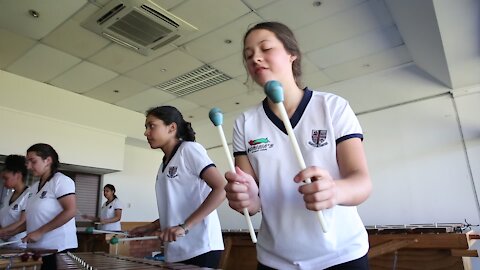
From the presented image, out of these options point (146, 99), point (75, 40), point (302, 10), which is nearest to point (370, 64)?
point (302, 10)

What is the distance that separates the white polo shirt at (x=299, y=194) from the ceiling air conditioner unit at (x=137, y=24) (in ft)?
9.40

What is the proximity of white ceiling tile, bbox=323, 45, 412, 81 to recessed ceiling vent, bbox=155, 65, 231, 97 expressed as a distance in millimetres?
1680

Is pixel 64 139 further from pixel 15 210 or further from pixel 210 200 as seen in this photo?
pixel 210 200

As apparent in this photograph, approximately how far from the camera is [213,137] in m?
7.52

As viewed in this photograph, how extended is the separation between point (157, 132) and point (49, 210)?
1078 mm

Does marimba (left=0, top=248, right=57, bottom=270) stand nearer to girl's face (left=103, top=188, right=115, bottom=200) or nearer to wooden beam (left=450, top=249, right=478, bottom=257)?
wooden beam (left=450, top=249, right=478, bottom=257)

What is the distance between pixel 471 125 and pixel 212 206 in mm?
4780

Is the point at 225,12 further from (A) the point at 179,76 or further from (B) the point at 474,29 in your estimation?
(B) the point at 474,29

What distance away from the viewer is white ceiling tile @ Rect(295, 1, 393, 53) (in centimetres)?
374

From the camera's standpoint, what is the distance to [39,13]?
3.54 metres

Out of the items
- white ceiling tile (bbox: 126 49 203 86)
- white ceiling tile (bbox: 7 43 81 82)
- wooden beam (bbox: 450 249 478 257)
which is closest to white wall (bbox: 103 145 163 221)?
white ceiling tile (bbox: 7 43 81 82)

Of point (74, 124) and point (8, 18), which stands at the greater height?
point (8, 18)

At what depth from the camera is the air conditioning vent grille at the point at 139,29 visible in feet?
11.7

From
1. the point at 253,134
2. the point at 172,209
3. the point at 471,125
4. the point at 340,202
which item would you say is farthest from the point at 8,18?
the point at 471,125
